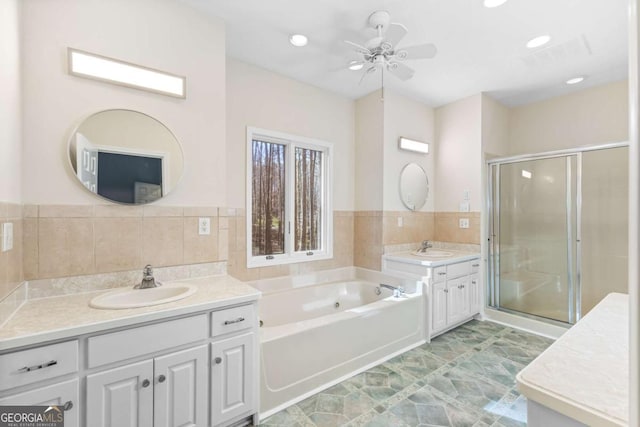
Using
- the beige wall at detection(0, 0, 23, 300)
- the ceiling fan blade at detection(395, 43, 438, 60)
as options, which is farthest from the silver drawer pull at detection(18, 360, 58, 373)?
the ceiling fan blade at detection(395, 43, 438, 60)

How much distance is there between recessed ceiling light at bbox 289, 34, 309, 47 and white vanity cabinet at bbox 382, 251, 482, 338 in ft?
7.67

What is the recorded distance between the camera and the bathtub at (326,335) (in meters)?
1.96

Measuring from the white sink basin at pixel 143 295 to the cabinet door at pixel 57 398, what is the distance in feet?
1.27

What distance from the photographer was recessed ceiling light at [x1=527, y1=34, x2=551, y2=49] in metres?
2.37

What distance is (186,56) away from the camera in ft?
6.76

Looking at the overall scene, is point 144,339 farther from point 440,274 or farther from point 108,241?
point 440,274

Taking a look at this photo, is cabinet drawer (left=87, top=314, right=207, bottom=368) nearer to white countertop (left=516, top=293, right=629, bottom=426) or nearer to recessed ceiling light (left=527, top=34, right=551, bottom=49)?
white countertop (left=516, top=293, right=629, bottom=426)

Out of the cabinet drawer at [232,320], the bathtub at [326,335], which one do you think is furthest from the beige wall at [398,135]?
the cabinet drawer at [232,320]

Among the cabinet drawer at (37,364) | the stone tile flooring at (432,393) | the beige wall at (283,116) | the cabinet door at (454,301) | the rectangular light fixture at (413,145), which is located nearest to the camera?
the cabinet drawer at (37,364)

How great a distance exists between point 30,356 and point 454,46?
11.2 feet

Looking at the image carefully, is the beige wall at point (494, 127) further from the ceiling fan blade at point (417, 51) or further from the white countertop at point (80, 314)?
the white countertop at point (80, 314)

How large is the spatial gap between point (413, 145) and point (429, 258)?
1.44 m

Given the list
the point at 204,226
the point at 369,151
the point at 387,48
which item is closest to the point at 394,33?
the point at 387,48

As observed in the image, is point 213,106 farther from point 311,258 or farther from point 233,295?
point 311,258
